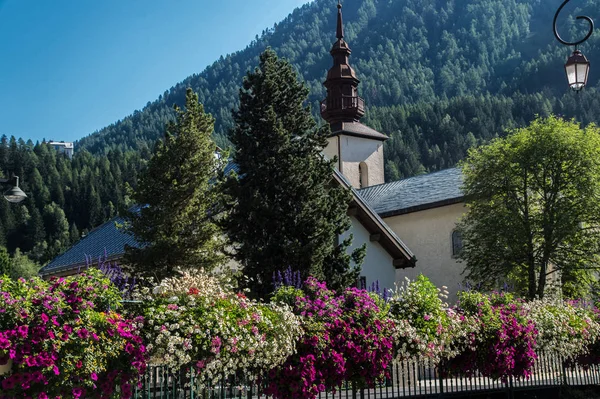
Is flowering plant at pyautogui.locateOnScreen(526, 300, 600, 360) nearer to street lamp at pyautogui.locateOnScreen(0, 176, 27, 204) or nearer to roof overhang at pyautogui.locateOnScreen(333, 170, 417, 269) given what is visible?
roof overhang at pyautogui.locateOnScreen(333, 170, 417, 269)

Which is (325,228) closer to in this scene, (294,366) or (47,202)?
(294,366)

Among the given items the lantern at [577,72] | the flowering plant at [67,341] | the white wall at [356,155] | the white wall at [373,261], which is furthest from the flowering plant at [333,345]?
the white wall at [356,155]

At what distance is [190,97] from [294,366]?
1189 cm

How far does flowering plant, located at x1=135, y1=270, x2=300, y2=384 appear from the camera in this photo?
9461mm

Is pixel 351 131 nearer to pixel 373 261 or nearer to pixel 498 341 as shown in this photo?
pixel 373 261

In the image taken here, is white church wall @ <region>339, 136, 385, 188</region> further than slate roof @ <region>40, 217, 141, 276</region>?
Yes

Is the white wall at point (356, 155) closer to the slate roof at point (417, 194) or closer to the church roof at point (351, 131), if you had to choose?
the church roof at point (351, 131)

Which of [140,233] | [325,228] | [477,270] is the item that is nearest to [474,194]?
[477,270]

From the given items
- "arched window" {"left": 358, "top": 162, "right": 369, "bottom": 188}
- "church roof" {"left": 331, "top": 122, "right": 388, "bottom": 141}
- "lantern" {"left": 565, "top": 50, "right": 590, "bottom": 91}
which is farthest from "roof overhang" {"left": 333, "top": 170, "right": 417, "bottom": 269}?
"arched window" {"left": 358, "top": 162, "right": 369, "bottom": 188}

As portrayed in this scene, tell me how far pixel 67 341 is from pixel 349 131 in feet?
142

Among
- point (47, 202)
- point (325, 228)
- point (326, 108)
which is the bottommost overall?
point (325, 228)

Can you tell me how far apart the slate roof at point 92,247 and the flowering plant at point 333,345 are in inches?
580

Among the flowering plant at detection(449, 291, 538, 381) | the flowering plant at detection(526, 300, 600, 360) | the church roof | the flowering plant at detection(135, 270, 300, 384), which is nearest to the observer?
the flowering plant at detection(135, 270, 300, 384)

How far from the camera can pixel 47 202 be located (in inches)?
4545
